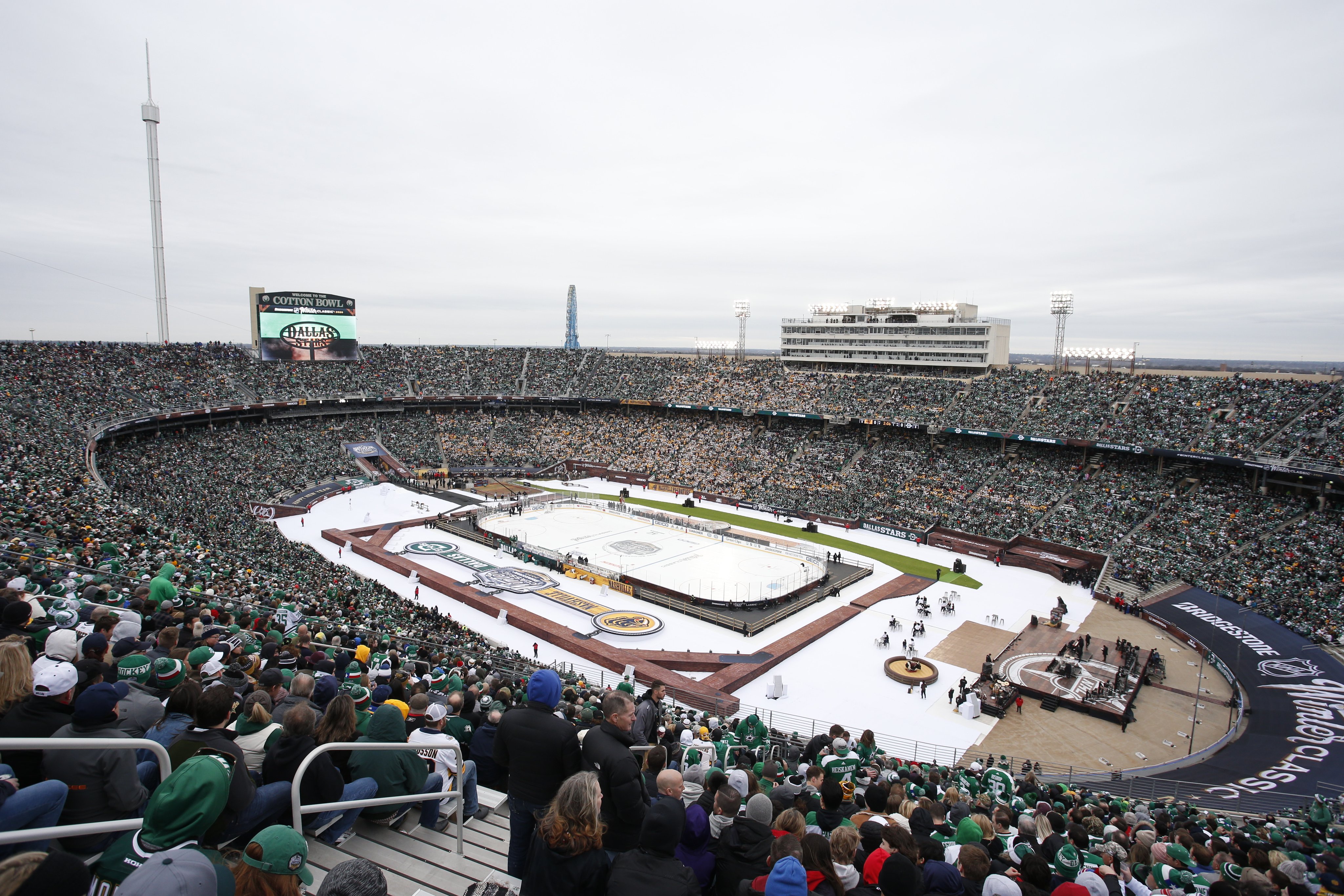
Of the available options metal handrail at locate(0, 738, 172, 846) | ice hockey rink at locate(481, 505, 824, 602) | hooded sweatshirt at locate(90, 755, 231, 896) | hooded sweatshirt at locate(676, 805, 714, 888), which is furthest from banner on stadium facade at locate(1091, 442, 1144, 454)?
metal handrail at locate(0, 738, 172, 846)

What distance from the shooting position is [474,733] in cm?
741

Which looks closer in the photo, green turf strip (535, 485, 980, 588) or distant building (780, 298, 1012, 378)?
green turf strip (535, 485, 980, 588)

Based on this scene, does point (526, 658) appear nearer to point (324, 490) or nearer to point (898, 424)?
point (324, 490)

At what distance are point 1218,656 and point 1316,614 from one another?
16.4ft

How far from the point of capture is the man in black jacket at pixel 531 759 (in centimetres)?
494

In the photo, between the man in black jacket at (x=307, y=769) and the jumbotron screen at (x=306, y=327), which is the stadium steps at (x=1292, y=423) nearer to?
the man in black jacket at (x=307, y=769)

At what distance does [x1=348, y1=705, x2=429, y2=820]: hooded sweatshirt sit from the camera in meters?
5.62

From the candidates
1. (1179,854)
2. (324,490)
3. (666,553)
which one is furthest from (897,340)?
(1179,854)

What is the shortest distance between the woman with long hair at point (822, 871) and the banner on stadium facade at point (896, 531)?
133 feet

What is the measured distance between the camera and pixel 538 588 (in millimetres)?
32562

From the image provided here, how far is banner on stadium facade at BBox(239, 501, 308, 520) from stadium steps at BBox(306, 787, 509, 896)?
128ft

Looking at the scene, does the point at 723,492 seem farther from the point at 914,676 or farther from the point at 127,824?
the point at 127,824

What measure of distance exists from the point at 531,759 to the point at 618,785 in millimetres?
747

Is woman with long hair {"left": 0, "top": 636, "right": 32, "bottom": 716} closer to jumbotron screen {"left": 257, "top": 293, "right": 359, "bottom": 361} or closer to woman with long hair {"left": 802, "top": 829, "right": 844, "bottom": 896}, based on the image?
woman with long hair {"left": 802, "top": 829, "right": 844, "bottom": 896}
